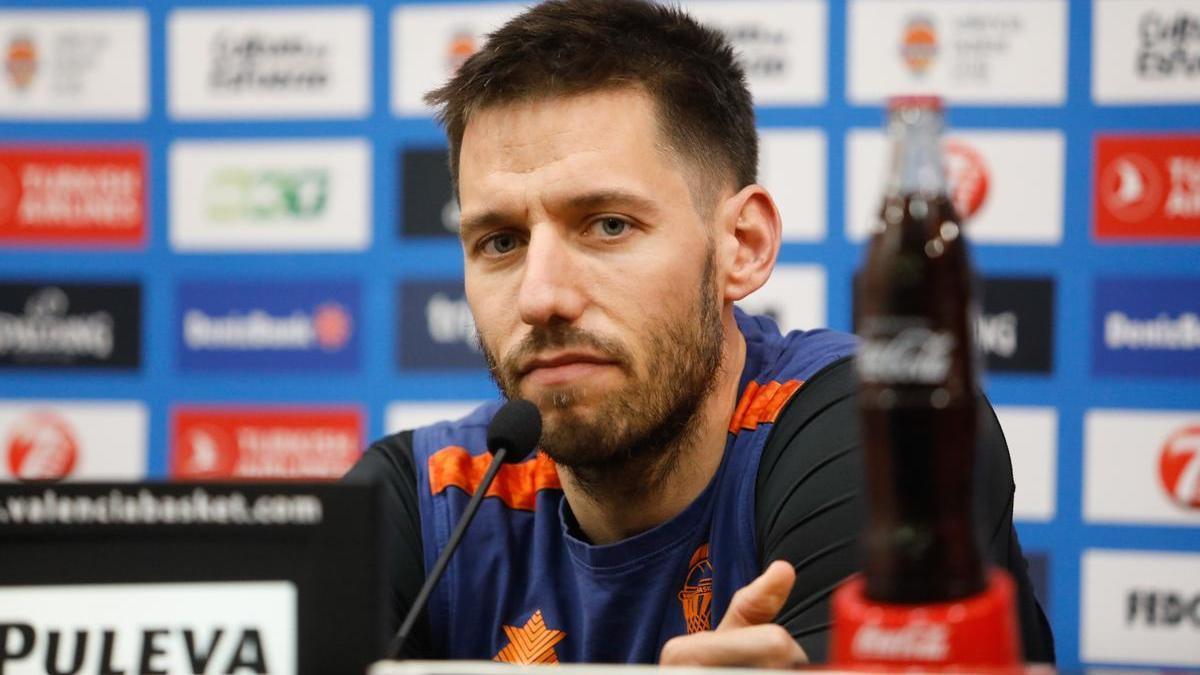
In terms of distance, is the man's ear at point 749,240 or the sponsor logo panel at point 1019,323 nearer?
the man's ear at point 749,240

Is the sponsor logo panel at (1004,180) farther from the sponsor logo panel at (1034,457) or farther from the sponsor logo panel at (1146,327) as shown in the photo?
the sponsor logo panel at (1034,457)

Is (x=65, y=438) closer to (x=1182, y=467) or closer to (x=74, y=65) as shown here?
(x=74, y=65)

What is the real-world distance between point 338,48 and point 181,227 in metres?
0.53

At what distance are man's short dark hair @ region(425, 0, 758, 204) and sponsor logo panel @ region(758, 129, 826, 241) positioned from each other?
0.94m

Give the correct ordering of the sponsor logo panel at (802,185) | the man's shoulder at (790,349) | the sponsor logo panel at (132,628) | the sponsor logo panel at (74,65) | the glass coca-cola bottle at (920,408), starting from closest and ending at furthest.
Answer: the glass coca-cola bottle at (920,408) < the sponsor logo panel at (132,628) < the man's shoulder at (790,349) < the sponsor logo panel at (802,185) < the sponsor logo panel at (74,65)

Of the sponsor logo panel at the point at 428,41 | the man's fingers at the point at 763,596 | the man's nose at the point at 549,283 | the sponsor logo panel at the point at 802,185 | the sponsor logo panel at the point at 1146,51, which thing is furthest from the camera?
the sponsor logo panel at the point at 428,41

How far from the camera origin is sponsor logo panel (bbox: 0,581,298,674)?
0.75 meters

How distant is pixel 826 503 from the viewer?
118cm

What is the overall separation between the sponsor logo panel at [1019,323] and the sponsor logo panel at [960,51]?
363mm

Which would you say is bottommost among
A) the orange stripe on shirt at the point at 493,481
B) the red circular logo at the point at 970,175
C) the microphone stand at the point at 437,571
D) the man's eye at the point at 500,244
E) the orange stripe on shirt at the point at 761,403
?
the orange stripe on shirt at the point at 493,481

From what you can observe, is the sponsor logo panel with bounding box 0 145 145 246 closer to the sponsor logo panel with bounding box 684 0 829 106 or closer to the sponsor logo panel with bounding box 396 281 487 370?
the sponsor logo panel with bounding box 396 281 487 370

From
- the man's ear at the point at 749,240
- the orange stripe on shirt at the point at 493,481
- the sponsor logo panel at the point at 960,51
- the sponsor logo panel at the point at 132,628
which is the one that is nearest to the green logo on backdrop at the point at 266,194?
the sponsor logo panel at the point at 960,51

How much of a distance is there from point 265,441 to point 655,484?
1530 mm

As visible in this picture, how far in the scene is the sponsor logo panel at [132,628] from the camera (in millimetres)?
746
